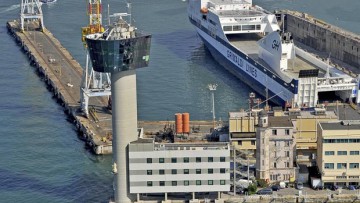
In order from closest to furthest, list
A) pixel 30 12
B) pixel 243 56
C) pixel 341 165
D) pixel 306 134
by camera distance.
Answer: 1. pixel 341 165
2. pixel 306 134
3. pixel 243 56
4. pixel 30 12

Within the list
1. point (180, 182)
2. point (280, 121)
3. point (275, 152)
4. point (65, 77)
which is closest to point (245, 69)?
point (65, 77)

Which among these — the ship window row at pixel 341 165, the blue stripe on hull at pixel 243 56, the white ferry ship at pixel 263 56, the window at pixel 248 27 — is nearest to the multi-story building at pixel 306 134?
the ship window row at pixel 341 165

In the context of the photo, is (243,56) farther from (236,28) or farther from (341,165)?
(341,165)

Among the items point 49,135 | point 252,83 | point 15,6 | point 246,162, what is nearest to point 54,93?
point 49,135

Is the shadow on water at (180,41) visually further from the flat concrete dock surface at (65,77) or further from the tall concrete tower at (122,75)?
the tall concrete tower at (122,75)

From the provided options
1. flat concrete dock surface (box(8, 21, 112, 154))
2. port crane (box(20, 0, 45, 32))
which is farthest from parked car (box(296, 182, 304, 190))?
port crane (box(20, 0, 45, 32))

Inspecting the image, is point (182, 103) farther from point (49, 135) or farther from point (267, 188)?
point (267, 188)
